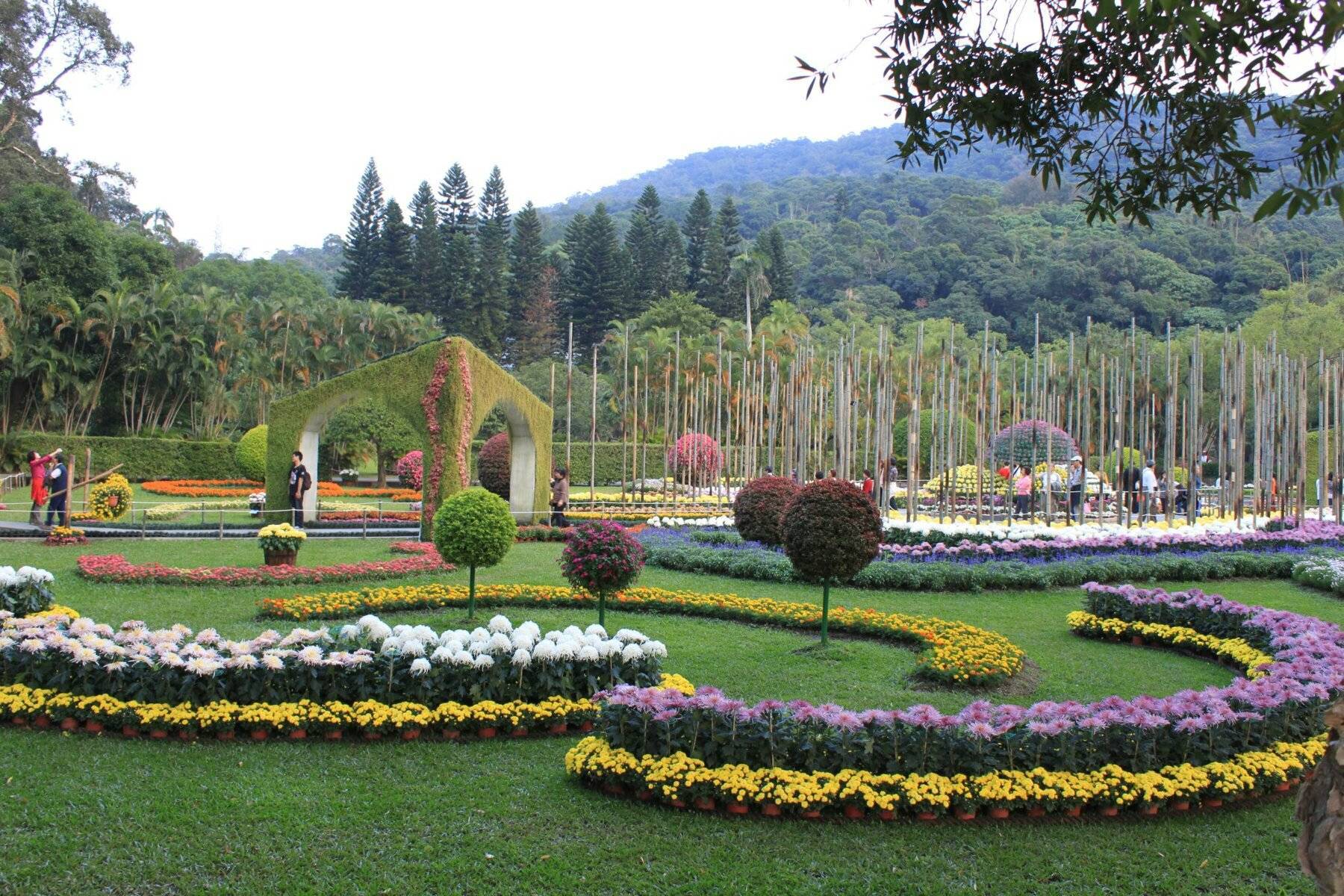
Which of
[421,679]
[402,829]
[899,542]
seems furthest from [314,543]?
[402,829]

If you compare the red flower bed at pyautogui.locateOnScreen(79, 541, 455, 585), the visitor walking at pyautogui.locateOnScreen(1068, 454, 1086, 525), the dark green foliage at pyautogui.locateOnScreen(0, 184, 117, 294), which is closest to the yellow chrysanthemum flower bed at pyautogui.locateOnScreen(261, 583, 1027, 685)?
the red flower bed at pyautogui.locateOnScreen(79, 541, 455, 585)

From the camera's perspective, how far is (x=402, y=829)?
4.71m

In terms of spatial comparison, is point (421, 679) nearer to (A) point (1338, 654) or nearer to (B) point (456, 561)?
(B) point (456, 561)

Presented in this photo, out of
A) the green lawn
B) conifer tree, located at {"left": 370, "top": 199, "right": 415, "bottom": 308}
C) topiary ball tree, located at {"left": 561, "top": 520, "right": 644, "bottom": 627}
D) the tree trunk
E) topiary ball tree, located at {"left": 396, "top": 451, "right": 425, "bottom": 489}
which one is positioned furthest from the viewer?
conifer tree, located at {"left": 370, "top": 199, "right": 415, "bottom": 308}

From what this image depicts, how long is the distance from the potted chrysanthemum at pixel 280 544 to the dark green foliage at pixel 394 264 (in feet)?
134

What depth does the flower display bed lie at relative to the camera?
4.98 metres

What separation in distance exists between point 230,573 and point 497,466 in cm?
1252

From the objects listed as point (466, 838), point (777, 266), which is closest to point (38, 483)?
point (466, 838)

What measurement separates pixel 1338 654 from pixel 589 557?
542 centimetres

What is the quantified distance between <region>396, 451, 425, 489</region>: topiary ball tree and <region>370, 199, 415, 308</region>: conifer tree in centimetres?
2077

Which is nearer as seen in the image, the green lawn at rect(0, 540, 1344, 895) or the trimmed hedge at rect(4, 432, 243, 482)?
the green lawn at rect(0, 540, 1344, 895)

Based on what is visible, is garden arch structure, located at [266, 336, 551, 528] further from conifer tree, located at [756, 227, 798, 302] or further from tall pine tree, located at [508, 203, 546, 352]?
conifer tree, located at [756, 227, 798, 302]

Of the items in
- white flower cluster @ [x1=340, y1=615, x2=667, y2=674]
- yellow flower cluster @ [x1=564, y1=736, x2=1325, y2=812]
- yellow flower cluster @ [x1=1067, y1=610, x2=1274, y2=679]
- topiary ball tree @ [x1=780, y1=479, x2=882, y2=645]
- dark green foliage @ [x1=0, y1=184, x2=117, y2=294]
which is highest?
dark green foliage @ [x1=0, y1=184, x2=117, y2=294]

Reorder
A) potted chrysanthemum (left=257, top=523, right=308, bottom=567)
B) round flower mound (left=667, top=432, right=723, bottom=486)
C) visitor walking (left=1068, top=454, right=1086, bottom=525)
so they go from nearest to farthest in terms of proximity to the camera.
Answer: potted chrysanthemum (left=257, top=523, right=308, bottom=567) < visitor walking (left=1068, top=454, right=1086, bottom=525) < round flower mound (left=667, top=432, right=723, bottom=486)
